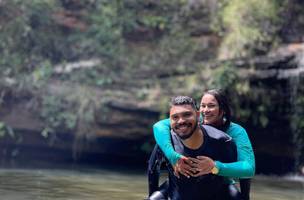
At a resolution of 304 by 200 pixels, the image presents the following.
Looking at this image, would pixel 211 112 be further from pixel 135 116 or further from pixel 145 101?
pixel 135 116

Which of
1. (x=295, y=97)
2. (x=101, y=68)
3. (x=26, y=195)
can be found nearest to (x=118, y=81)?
(x=101, y=68)

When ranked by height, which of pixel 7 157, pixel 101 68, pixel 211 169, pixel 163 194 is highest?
pixel 101 68

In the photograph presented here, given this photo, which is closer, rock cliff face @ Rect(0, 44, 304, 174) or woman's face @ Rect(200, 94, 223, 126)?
woman's face @ Rect(200, 94, 223, 126)

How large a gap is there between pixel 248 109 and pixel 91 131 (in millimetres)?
3332

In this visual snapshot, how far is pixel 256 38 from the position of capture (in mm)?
11875

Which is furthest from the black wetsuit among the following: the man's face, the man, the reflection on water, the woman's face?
the reflection on water

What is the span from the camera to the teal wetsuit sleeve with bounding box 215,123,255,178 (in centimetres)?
397

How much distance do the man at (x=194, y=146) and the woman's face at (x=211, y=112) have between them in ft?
0.95

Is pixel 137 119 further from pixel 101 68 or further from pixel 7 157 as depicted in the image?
pixel 7 157

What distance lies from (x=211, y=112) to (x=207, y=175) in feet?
2.08

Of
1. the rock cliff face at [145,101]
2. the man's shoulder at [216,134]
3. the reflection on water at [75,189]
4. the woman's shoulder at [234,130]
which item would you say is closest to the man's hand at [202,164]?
the man's shoulder at [216,134]

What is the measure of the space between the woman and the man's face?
14 centimetres

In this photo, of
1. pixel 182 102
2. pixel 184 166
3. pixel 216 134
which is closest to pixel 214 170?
pixel 184 166

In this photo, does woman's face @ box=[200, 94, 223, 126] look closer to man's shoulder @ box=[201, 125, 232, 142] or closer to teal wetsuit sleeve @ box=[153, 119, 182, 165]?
man's shoulder @ box=[201, 125, 232, 142]
